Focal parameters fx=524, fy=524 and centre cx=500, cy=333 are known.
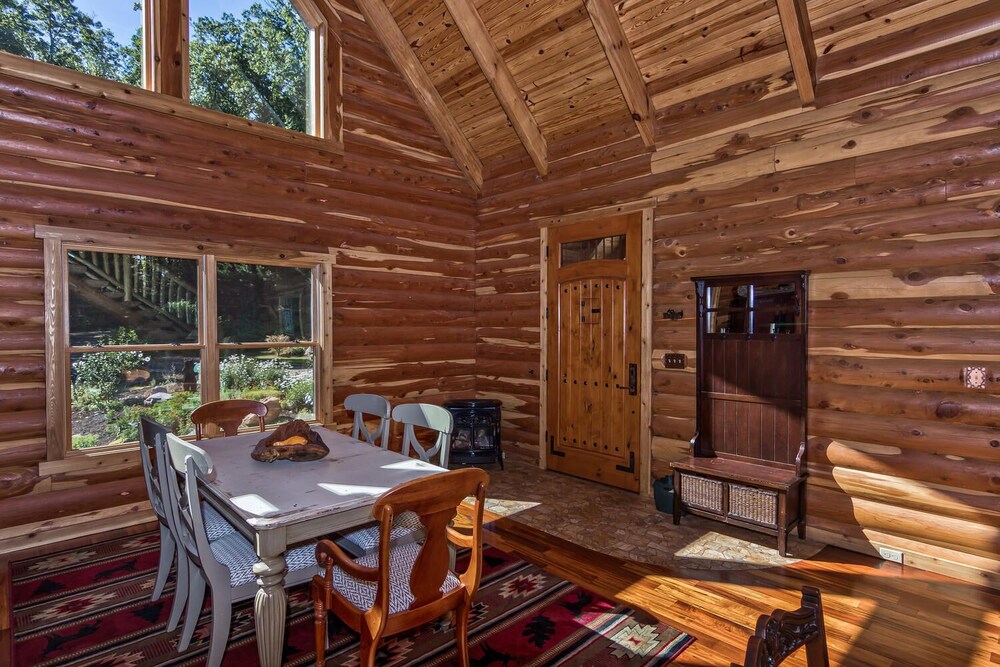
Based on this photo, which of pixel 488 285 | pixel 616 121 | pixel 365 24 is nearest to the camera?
pixel 616 121

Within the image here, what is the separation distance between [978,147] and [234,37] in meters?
5.81

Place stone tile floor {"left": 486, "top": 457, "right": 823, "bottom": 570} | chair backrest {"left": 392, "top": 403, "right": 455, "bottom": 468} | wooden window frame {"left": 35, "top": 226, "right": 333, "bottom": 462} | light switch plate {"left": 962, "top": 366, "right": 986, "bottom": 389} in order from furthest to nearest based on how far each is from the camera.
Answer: wooden window frame {"left": 35, "top": 226, "right": 333, "bottom": 462}
stone tile floor {"left": 486, "top": 457, "right": 823, "bottom": 570}
light switch plate {"left": 962, "top": 366, "right": 986, "bottom": 389}
chair backrest {"left": 392, "top": 403, "right": 455, "bottom": 468}

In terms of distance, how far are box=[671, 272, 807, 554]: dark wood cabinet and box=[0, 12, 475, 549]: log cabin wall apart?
3.13 metres

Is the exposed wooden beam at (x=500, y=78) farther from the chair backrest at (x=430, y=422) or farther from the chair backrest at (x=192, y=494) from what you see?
the chair backrest at (x=192, y=494)

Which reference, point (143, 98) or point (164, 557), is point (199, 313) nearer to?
point (143, 98)

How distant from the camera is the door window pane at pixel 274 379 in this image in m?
4.70

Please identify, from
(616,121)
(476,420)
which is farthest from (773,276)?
(476,420)

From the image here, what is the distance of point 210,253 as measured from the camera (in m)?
4.50

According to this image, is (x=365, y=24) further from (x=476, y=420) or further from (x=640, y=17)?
(x=476, y=420)

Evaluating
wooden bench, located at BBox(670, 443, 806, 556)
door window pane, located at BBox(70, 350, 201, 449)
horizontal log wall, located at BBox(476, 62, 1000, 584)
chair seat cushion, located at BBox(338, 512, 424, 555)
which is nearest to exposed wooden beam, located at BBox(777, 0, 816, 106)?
horizontal log wall, located at BBox(476, 62, 1000, 584)

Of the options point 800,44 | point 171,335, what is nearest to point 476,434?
point 171,335

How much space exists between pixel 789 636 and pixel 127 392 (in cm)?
474

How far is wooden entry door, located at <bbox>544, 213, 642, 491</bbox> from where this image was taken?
4996 millimetres

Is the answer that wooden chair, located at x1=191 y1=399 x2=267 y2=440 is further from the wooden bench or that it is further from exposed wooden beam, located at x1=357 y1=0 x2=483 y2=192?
exposed wooden beam, located at x1=357 y1=0 x2=483 y2=192
